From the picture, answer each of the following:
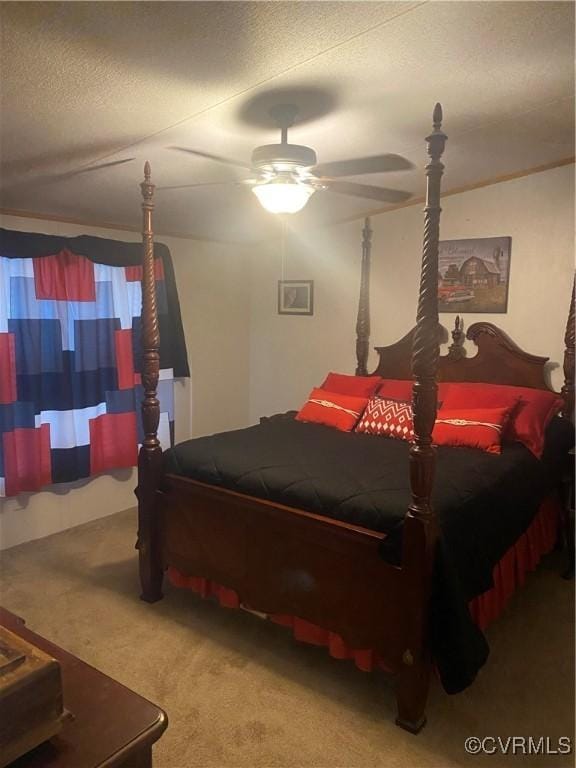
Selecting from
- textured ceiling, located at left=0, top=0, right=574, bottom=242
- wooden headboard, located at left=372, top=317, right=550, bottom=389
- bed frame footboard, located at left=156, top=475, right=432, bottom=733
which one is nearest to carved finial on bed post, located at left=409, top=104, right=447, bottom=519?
bed frame footboard, located at left=156, top=475, right=432, bottom=733

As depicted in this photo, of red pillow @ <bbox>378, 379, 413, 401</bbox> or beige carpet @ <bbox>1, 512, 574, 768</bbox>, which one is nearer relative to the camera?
Answer: beige carpet @ <bbox>1, 512, 574, 768</bbox>

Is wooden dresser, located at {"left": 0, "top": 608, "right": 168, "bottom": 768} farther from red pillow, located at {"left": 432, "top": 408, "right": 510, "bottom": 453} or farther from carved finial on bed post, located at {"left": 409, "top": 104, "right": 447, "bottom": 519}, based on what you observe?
red pillow, located at {"left": 432, "top": 408, "right": 510, "bottom": 453}

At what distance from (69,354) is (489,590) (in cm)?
277

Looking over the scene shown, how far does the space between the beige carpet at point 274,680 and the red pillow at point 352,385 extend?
1.52 metres

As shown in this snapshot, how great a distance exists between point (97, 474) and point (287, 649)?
6.57 ft

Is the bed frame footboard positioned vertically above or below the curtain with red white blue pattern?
below

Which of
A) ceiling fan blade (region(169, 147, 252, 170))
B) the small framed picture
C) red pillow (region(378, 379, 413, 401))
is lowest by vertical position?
red pillow (region(378, 379, 413, 401))

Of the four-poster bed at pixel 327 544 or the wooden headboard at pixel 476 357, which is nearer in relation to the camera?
the four-poster bed at pixel 327 544

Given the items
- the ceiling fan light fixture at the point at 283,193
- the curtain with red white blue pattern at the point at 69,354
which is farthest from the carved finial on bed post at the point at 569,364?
the curtain with red white blue pattern at the point at 69,354

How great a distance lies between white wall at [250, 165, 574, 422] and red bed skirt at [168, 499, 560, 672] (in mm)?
898

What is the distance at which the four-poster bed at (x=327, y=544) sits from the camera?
1970 millimetres

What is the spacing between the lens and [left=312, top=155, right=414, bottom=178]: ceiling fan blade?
9.52 feet

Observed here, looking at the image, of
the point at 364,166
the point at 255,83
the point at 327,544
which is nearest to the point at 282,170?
the point at 255,83

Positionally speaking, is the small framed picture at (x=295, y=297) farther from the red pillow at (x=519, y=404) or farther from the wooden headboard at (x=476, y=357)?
the red pillow at (x=519, y=404)
